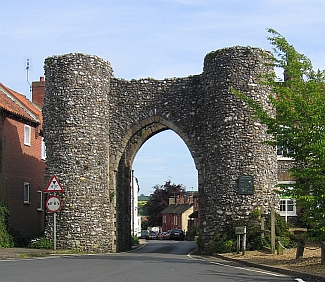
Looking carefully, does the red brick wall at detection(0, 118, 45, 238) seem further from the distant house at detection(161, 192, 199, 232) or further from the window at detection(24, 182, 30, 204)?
the distant house at detection(161, 192, 199, 232)

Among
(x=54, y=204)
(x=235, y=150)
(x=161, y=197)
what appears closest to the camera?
(x=54, y=204)

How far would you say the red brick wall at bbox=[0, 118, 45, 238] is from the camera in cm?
2877

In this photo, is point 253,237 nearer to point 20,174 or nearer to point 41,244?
point 41,244

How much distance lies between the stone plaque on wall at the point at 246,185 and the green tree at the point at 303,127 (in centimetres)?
732

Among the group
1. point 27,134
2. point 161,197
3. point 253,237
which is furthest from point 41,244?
point 161,197

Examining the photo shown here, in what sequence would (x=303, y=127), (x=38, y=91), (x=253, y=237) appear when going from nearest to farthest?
(x=303, y=127) → (x=253, y=237) → (x=38, y=91)

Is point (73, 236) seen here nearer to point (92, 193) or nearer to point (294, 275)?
point (92, 193)

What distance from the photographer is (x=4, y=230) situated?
2606cm

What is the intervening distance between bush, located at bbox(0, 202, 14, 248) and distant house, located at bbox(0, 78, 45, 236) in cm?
126

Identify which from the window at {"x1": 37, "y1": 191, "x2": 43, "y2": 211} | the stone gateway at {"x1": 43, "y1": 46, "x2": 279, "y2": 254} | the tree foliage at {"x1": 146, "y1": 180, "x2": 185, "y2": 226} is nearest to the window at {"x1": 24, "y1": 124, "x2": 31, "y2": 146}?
the window at {"x1": 37, "y1": 191, "x2": 43, "y2": 211}

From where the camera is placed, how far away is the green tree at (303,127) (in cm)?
1602

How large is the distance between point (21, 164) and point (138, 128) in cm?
699

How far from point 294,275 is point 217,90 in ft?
39.8

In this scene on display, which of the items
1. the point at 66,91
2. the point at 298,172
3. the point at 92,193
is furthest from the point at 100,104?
the point at 298,172
